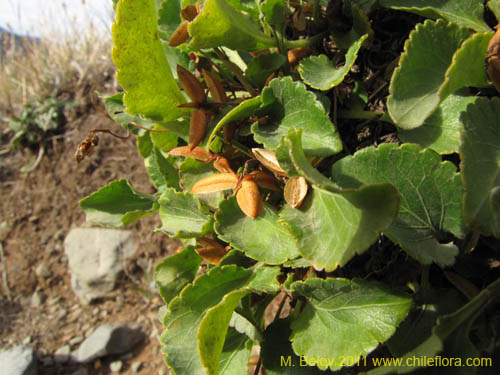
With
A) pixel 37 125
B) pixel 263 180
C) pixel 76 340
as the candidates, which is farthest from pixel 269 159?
pixel 37 125

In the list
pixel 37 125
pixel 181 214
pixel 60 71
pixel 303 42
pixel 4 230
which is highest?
pixel 303 42

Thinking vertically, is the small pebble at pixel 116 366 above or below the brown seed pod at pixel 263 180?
below

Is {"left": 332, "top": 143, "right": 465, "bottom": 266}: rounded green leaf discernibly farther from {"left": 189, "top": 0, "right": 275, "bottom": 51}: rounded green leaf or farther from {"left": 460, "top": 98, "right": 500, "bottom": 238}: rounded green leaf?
{"left": 189, "top": 0, "right": 275, "bottom": 51}: rounded green leaf

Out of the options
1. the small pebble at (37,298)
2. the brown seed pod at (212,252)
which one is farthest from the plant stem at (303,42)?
the small pebble at (37,298)

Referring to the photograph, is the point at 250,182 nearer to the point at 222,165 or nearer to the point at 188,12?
Result: the point at 222,165

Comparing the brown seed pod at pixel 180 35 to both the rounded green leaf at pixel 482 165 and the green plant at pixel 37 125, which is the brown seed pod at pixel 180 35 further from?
the green plant at pixel 37 125

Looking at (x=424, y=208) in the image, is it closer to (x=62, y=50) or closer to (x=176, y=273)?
(x=176, y=273)

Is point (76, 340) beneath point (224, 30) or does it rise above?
beneath

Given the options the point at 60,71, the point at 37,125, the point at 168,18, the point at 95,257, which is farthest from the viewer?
the point at 60,71

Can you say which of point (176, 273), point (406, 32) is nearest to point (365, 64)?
point (406, 32)
